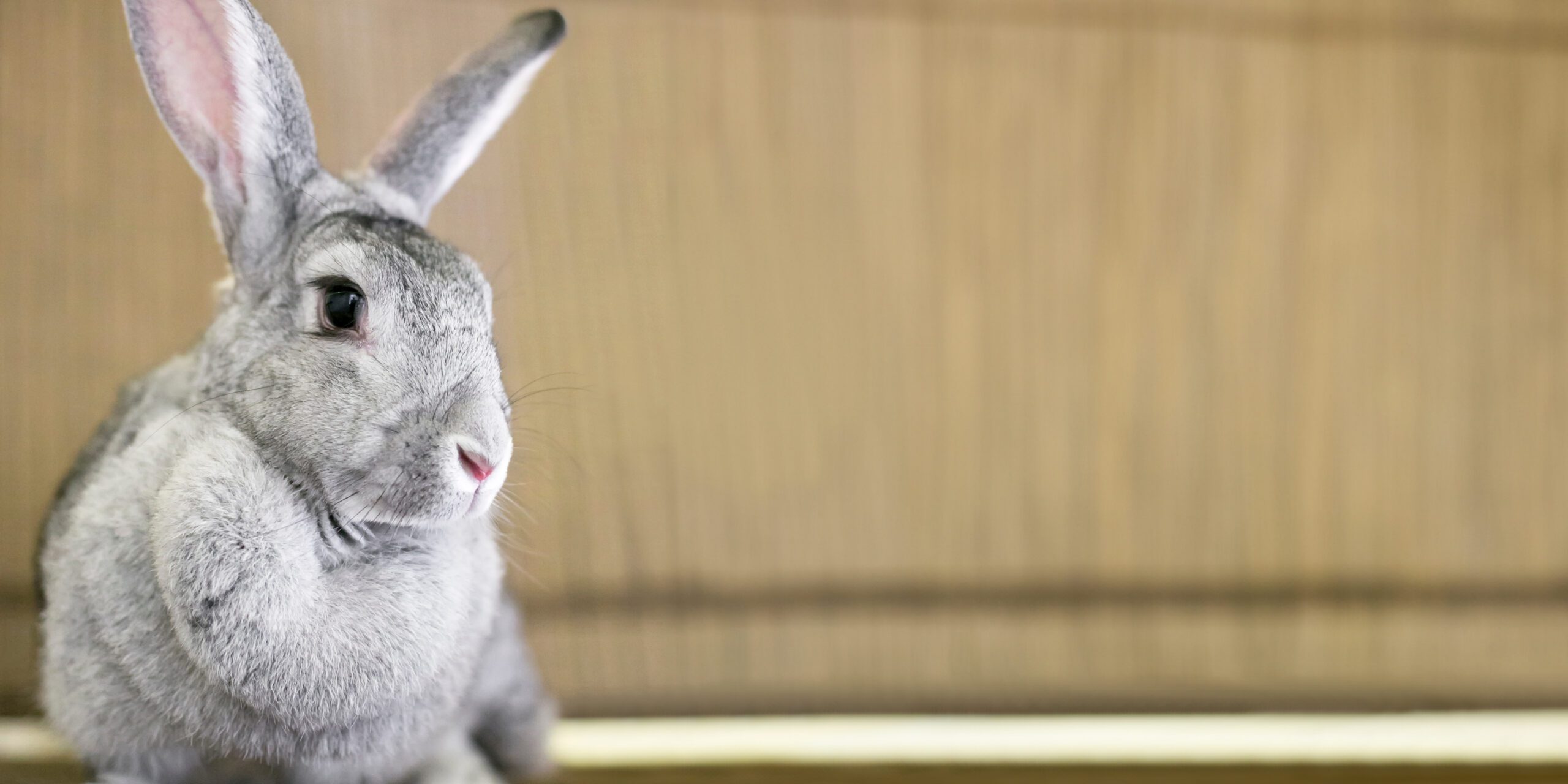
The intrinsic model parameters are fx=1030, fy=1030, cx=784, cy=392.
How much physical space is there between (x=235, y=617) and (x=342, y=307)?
9 centimetres

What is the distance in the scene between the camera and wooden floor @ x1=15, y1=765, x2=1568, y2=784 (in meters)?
0.51

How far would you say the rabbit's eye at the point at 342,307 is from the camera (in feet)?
0.98

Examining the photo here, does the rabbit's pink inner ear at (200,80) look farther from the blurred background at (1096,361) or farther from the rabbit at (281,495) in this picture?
the blurred background at (1096,361)

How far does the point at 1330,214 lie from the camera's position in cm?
70

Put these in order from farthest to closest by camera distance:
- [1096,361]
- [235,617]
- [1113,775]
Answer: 1. [1096,361]
2. [1113,775]
3. [235,617]

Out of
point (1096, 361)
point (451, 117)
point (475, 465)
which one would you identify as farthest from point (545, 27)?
point (1096, 361)

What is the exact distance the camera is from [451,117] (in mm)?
343

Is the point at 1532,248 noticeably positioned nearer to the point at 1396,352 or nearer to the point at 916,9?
the point at 1396,352

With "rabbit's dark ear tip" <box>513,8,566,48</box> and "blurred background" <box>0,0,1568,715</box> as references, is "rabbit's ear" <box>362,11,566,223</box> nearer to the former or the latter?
"rabbit's dark ear tip" <box>513,8,566,48</box>

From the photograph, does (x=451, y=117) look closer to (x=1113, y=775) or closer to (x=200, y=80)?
(x=200, y=80)

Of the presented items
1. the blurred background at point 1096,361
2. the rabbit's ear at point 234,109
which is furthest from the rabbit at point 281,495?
the blurred background at point 1096,361

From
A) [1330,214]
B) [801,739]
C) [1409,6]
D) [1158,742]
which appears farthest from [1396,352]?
[801,739]

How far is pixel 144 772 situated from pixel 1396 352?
0.75 m

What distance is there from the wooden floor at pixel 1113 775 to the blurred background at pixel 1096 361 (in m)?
0.04
